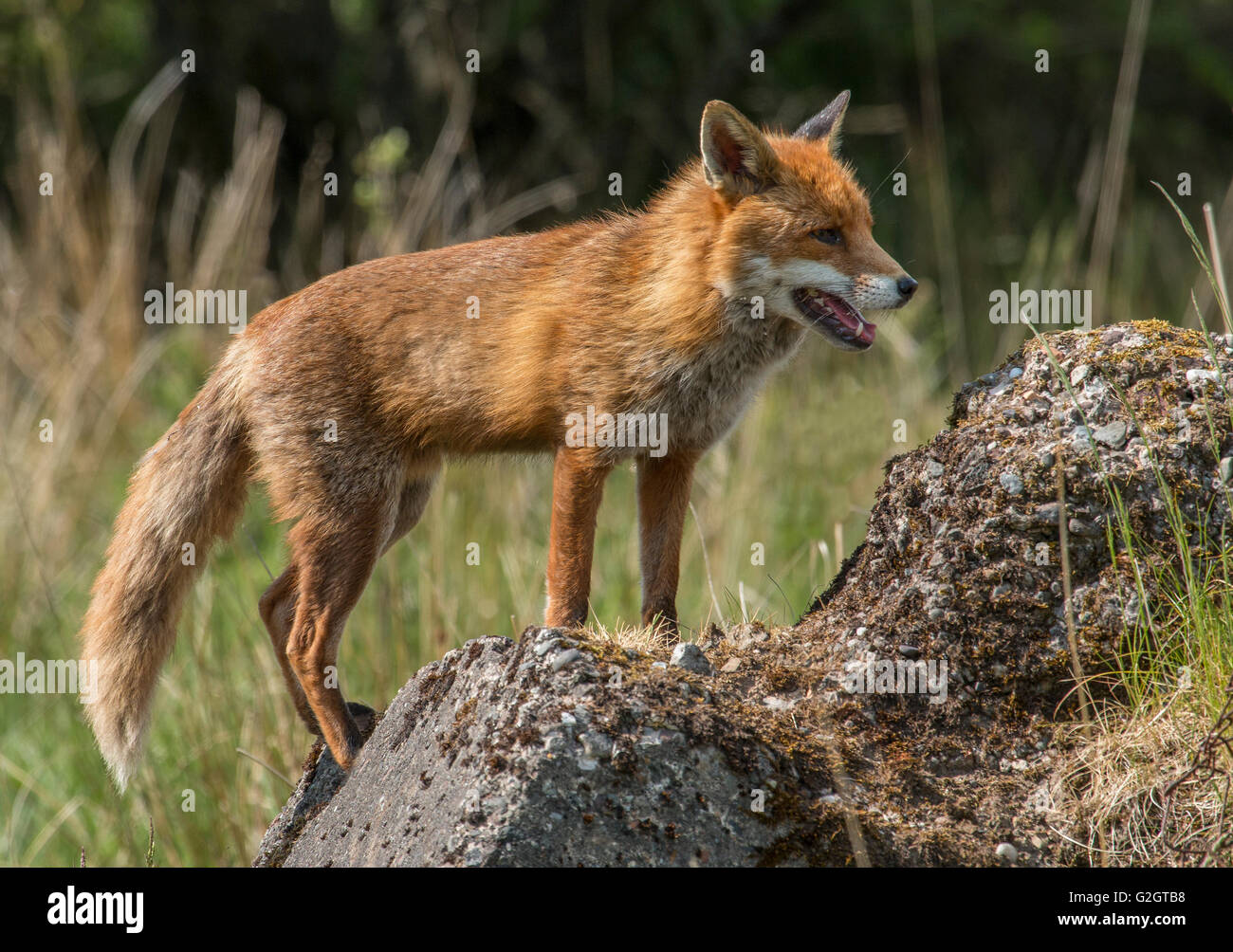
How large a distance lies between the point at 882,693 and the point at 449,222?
6107 mm

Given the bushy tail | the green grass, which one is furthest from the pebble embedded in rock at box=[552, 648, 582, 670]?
the bushy tail

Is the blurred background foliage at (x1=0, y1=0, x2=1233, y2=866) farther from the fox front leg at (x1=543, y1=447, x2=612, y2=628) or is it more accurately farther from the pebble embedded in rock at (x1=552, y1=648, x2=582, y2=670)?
the pebble embedded in rock at (x1=552, y1=648, x2=582, y2=670)

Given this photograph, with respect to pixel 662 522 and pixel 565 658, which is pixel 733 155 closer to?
pixel 662 522

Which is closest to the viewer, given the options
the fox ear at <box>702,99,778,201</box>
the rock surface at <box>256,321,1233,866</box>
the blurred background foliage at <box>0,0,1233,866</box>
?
the rock surface at <box>256,321,1233,866</box>

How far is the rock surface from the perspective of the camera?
2.83 meters

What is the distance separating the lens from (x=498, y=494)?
8.02 m

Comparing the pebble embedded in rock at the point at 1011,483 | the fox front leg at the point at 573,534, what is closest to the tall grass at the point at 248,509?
the fox front leg at the point at 573,534

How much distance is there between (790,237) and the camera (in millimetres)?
4574

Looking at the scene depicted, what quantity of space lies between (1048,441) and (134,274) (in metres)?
8.54

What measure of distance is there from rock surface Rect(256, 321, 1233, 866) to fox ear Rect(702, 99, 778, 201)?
1.41 m

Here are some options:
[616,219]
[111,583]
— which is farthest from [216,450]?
[616,219]

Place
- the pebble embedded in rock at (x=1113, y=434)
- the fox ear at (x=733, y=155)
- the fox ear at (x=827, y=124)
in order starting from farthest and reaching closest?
the fox ear at (x=827, y=124), the fox ear at (x=733, y=155), the pebble embedded in rock at (x=1113, y=434)

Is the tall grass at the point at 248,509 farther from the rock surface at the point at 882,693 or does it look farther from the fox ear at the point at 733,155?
the rock surface at the point at 882,693

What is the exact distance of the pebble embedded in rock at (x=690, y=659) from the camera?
332 cm
